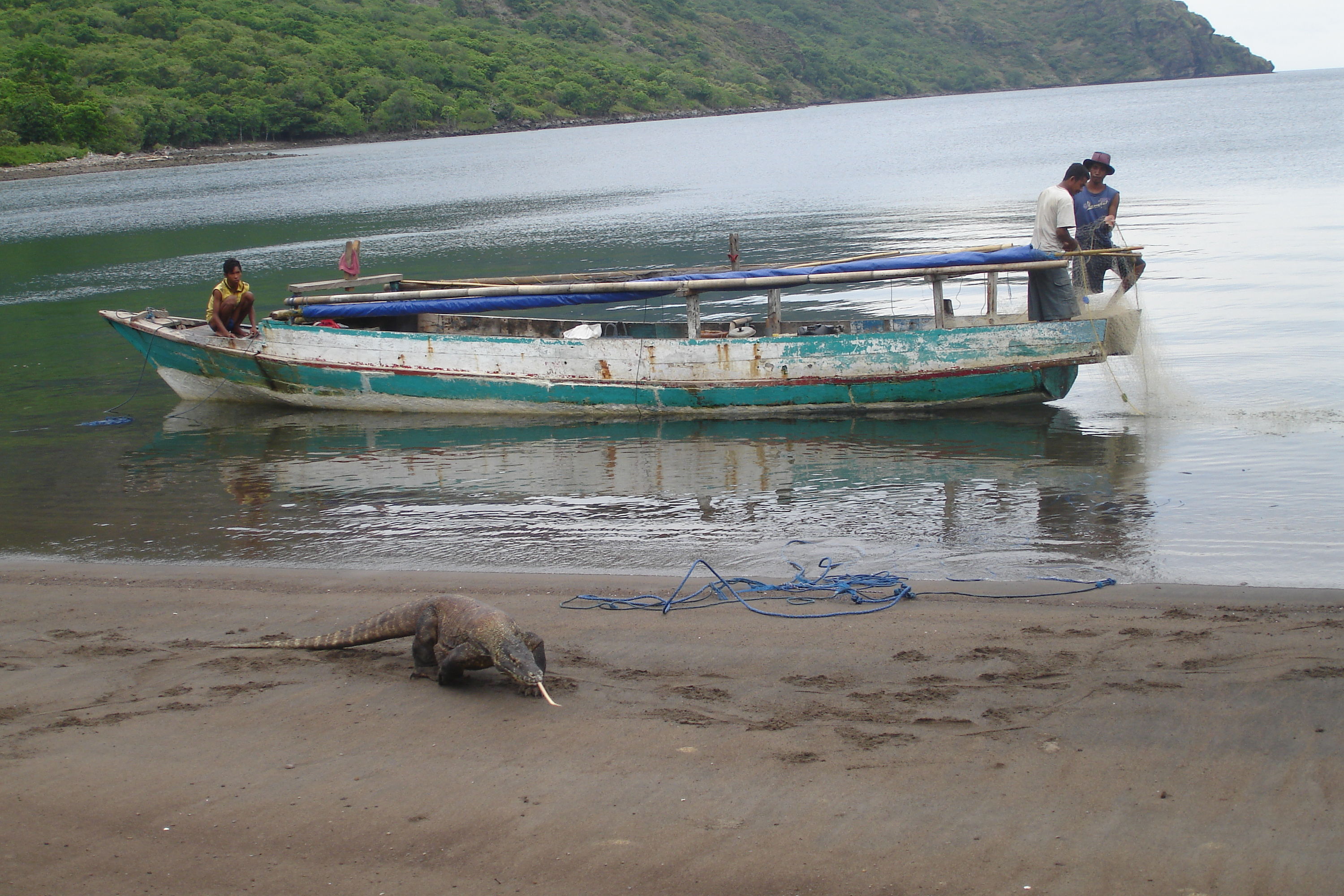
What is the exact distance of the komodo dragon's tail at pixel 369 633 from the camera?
19.0 feet

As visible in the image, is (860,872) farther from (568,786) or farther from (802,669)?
(802,669)

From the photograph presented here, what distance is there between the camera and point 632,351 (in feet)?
41.5

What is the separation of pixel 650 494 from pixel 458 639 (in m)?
4.66

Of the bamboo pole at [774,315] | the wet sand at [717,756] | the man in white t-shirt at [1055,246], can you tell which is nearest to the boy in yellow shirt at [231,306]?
the bamboo pole at [774,315]

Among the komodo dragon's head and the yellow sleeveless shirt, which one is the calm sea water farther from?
the komodo dragon's head

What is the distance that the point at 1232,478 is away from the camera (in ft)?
31.0

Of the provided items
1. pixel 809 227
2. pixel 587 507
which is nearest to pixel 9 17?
pixel 809 227

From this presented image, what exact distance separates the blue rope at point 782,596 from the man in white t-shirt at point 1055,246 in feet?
18.8

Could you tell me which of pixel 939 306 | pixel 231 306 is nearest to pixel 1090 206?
pixel 939 306

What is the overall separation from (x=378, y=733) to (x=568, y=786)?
1076 mm

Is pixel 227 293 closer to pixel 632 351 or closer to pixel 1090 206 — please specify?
pixel 632 351

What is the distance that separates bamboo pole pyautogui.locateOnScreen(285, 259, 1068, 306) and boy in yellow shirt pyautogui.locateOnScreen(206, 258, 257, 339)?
6.08 ft

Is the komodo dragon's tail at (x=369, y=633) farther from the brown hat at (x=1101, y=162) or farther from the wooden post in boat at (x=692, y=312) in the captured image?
the brown hat at (x=1101, y=162)

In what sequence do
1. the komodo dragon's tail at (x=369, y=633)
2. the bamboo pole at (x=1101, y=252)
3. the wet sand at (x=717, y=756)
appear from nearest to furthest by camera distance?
the wet sand at (x=717, y=756), the komodo dragon's tail at (x=369, y=633), the bamboo pole at (x=1101, y=252)
